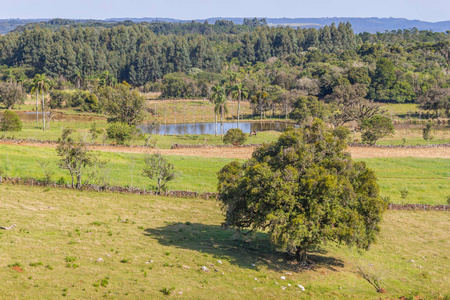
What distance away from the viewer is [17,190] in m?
49.7

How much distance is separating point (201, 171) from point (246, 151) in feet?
57.4

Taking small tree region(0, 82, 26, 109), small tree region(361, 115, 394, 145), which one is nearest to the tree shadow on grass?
small tree region(361, 115, 394, 145)

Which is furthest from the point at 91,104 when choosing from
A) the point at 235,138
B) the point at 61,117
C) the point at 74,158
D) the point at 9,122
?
the point at 74,158

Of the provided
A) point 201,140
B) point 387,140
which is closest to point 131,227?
point 201,140

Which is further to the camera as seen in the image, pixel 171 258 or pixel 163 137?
pixel 163 137

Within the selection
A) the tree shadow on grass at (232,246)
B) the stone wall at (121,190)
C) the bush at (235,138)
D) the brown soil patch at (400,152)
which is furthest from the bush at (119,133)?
the tree shadow on grass at (232,246)

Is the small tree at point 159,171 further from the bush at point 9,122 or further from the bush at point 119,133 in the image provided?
the bush at point 9,122

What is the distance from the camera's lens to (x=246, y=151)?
81750 millimetres

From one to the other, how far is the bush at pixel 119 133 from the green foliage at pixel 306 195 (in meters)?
49.2

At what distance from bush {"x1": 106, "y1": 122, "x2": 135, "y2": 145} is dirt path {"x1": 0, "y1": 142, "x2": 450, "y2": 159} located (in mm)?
A: 3530

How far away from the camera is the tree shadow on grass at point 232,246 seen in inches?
1347

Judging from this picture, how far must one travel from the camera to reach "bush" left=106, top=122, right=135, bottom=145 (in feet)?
264

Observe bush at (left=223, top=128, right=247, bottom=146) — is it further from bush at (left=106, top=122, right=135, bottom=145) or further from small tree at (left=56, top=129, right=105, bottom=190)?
small tree at (left=56, top=129, right=105, bottom=190)

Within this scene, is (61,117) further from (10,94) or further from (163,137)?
(163,137)
